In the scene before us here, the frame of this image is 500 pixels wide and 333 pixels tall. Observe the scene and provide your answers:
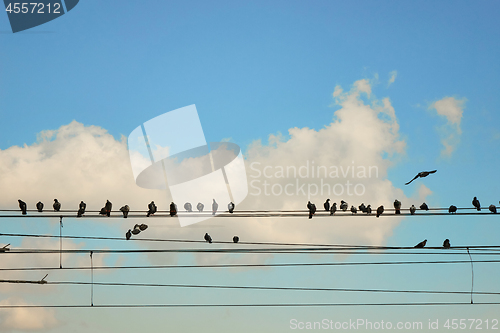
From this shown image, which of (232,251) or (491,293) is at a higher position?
(232,251)

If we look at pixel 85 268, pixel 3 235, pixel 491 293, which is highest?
pixel 3 235

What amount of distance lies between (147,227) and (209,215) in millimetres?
7987

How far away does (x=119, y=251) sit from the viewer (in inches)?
A: 647

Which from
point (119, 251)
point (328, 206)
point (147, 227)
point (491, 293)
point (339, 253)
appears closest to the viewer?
point (119, 251)

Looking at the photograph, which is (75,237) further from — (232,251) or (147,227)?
(147,227)

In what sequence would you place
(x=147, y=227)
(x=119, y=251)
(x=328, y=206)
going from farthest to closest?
(x=328, y=206) → (x=147, y=227) → (x=119, y=251)

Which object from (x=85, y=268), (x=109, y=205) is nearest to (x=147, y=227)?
(x=109, y=205)

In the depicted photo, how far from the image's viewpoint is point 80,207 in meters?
25.6

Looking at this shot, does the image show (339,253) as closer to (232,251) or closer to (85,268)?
(232,251)

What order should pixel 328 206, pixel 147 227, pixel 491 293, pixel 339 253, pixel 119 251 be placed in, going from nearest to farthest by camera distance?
pixel 119 251 → pixel 339 253 → pixel 491 293 → pixel 147 227 → pixel 328 206

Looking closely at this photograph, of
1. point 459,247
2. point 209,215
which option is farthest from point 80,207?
point 459,247

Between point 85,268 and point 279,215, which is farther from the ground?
point 279,215

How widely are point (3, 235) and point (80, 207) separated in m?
8.70

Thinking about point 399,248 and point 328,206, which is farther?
point 328,206
